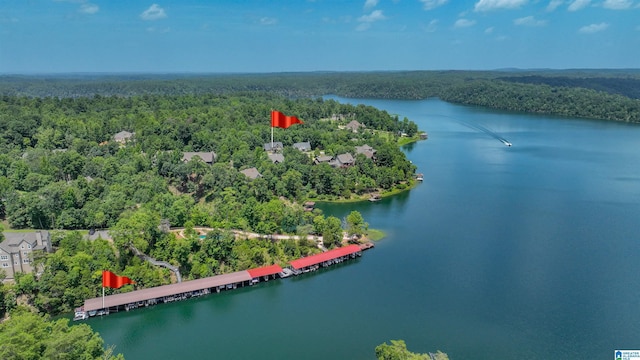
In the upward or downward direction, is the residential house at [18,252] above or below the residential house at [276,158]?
below

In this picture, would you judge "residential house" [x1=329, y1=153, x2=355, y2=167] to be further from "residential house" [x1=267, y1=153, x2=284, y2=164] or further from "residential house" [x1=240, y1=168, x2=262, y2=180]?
"residential house" [x1=240, y1=168, x2=262, y2=180]

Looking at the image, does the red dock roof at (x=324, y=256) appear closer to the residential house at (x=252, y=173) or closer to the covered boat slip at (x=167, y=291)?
the covered boat slip at (x=167, y=291)

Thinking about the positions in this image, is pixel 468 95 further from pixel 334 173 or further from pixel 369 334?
pixel 369 334

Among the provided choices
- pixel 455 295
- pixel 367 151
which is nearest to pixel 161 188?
pixel 455 295

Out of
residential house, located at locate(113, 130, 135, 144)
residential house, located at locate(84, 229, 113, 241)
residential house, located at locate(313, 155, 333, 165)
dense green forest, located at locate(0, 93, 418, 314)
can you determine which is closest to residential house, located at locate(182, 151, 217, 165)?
dense green forest, located at locate(0, 93, 418, 314)

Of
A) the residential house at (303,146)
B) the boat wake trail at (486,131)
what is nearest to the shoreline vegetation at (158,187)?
the residential house at (303,146)

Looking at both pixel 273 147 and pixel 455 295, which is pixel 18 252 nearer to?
pixel 455 295
